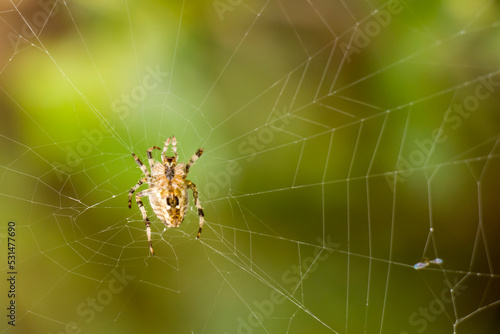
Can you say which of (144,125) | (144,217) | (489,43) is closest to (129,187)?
(144,217)

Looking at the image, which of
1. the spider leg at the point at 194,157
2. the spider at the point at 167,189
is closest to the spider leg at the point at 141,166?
the spider at the point at 167,189

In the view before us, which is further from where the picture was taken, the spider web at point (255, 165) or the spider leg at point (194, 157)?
the spider leg at point (194, 157)

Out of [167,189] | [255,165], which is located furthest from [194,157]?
[255,165]

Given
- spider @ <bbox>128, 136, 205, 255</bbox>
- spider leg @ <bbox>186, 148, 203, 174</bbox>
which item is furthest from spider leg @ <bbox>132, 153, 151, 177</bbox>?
spider leg @ <bbox>186, 148, 203, 174</bbox>

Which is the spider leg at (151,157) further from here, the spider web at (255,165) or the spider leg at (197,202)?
the spider leg at (197,202)

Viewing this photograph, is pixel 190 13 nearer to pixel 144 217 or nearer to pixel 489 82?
pixel 144 217

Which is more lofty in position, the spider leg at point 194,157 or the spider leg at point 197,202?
the spider leg at point 194,157
